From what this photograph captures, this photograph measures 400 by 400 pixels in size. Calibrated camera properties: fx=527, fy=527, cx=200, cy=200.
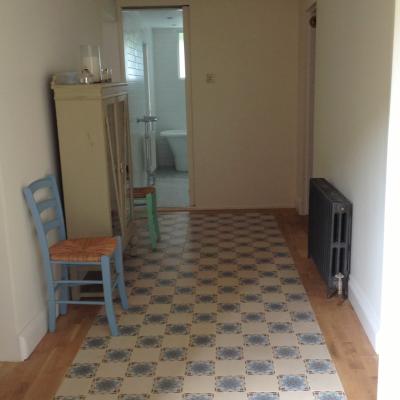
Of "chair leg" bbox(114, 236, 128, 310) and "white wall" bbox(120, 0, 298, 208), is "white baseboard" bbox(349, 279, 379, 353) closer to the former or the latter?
"chair leg" bbox(114, 236, 128, 310)

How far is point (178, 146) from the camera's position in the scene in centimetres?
830

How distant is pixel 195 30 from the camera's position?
5473 millimetres

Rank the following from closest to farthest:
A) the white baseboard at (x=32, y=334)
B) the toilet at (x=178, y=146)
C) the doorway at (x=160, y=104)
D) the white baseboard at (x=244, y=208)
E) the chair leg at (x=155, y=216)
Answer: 1. the white baseboard at (x=32, y=334)
2. the chair leg at (x=155, y=216)
3. the white baseboard at (x=244, y=208)
4. the doorway at (x=160, y=104)
5. the toilet at (x=178, y=146)

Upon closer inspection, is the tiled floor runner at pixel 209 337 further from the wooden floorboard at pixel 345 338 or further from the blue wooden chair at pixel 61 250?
the blue wooden chair at pixel 61 250

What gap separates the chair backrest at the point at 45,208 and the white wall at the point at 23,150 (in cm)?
5

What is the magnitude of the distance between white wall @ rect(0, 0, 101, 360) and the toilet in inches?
190

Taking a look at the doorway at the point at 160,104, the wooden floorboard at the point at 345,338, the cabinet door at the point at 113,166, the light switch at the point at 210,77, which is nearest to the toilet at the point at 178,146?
the doorway at the point at 160,104

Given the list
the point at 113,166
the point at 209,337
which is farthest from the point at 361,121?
the point at 113,166

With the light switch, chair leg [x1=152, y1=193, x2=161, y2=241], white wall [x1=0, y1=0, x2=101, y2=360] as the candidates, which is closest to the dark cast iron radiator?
chair leg [x1=152, y1=193, x2=161, y2=241]

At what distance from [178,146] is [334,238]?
521 cm

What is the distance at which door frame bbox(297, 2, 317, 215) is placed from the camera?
506 cm

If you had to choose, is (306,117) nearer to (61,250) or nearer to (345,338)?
(345,338)

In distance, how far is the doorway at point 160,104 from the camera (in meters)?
6.38

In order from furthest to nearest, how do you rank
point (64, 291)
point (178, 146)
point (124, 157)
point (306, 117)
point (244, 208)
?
1. point (178, 146)
2. point (244, 208)
3. point (306, 117)
4. point (124, 157)
5. point (64, 291)
